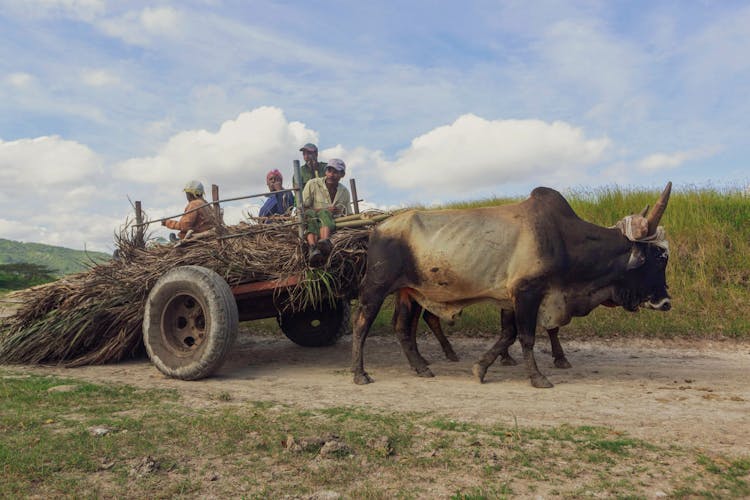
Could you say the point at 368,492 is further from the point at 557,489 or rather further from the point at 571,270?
the point at 571,270

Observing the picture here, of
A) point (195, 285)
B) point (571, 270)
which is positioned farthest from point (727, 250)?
point (195, 285)

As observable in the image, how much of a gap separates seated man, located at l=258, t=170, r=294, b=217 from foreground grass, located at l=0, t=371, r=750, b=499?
3.96 metres

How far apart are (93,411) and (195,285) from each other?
1.73 m

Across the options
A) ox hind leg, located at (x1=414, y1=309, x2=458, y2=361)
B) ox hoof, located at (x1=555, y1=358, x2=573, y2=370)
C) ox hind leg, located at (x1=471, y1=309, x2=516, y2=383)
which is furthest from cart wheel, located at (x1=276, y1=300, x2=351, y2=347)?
ox hoof, located at (x1=555, y1=358, x2=573, y2=370)

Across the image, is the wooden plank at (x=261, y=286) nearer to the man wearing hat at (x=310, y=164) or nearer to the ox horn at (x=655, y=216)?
the man wearing hat at (x=310, y=164)

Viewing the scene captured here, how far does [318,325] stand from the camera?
8.40 metres


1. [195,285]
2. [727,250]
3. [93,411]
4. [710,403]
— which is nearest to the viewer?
[93,411]

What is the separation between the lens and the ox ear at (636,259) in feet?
19.9

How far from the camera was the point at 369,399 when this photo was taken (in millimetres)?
5062

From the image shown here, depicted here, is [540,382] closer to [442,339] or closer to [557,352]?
[557,352]

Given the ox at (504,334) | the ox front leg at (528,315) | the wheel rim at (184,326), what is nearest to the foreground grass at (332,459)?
the ox front leg at (528,315)

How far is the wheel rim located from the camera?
6.32m

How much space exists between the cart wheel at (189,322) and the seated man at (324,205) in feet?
3.23

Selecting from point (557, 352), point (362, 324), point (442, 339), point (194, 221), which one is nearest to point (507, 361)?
point (557, 352)
